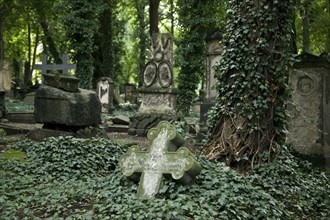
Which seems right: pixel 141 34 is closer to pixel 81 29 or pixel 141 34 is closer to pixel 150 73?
pixel 81 29

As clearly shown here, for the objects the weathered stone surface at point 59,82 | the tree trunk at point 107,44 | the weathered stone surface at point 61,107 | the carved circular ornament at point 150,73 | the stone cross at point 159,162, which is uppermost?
the tree trunk at point 107,44

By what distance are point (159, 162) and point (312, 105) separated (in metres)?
4.69

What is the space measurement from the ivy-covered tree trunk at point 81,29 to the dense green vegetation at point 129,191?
12913mm

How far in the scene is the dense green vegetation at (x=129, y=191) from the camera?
13.9ft

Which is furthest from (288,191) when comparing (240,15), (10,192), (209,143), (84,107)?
(84,107)

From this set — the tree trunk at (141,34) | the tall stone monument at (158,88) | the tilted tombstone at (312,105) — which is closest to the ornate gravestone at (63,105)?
the tall stone monument at (158,88)

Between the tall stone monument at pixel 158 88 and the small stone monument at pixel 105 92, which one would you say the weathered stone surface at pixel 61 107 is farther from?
the small stone monument at pixel 105 92

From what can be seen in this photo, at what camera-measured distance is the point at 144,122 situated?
1284 cm

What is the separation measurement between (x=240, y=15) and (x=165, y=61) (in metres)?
6.31

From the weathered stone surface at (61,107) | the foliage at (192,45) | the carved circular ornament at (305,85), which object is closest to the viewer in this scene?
the carved circular ornament at (305,85)

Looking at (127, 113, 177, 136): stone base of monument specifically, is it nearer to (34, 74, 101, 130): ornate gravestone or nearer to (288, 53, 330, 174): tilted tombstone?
(34, 74, 101, 130): ornate gravestone

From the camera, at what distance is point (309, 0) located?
17.9 m

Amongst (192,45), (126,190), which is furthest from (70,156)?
(192,45)

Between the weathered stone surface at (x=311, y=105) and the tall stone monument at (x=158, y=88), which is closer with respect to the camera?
the weathered stone surface at (x=311, y=105)
